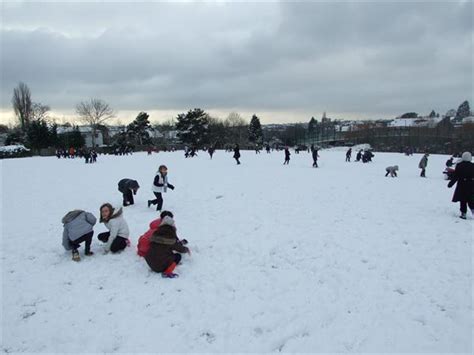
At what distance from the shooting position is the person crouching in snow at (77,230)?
21.5 feet

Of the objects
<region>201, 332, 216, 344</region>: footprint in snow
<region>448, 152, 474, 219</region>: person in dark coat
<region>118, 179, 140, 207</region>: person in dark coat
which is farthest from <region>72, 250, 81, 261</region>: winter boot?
<region>448, 152, 474, 219</region>: person in dark coat

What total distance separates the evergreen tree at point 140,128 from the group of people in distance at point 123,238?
7367 centimetres

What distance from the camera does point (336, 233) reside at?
8109mm

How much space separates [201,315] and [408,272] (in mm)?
3648

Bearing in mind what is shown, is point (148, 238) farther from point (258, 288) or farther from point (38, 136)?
point (38, 136)

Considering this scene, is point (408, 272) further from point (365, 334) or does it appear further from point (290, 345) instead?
point (290, 345)

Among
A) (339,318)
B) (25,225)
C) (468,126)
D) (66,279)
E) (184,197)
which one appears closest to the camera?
(339,318)

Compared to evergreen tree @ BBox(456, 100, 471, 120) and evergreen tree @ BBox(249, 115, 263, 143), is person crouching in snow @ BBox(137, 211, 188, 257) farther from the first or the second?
evergreen tree @ BBox(456, 100, 471, 120)

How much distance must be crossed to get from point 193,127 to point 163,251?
70213 mm

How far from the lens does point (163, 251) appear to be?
5.91 meters

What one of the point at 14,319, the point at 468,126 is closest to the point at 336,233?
the point at 14,319

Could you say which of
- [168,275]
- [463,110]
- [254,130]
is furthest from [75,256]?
[463,110]

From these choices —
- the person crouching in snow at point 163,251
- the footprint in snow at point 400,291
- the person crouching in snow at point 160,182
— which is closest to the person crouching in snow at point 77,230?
the person crouching in snow at point 163,251

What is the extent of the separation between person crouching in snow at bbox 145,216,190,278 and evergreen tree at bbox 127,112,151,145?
246 ft
